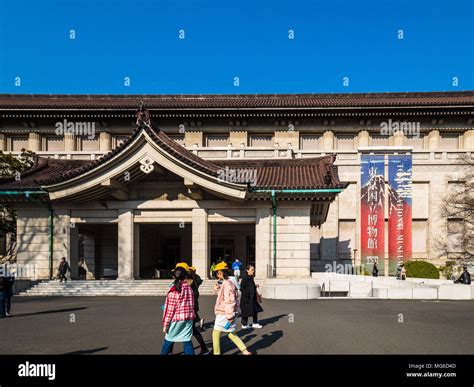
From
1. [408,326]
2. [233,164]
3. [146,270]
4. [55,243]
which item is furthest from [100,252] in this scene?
[408,326]

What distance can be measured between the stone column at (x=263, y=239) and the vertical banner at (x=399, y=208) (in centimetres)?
1379

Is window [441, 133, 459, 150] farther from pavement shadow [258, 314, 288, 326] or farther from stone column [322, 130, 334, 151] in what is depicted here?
pavement shadow [258, 314, 288, 326]

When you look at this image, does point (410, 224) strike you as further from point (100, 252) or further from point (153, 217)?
point (100, 252)

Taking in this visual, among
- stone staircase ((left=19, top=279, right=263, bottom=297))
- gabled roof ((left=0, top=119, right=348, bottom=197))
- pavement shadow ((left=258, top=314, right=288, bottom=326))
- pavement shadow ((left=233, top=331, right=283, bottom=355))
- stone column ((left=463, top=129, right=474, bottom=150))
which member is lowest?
stone staircase ((left=19, top=279, right=263, bottom=297))

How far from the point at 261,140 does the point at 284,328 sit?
980 inches

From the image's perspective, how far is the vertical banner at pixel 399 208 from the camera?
29906 millimetres

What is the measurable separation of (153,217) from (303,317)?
35.5ft

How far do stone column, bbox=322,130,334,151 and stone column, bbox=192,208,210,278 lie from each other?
16482mm

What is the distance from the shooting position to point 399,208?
30.2 m

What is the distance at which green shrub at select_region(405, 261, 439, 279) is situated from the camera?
26.5m

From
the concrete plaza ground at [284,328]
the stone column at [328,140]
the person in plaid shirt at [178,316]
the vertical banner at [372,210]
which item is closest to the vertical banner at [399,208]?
the vertical banner at [372,210]

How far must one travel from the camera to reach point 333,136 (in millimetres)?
33844

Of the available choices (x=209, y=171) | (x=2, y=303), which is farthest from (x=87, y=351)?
(x=209, y=171)

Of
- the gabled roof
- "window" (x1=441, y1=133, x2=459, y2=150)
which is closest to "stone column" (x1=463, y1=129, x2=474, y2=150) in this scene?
"window" (x1=441, y1=133, x2=459, y2=150)
